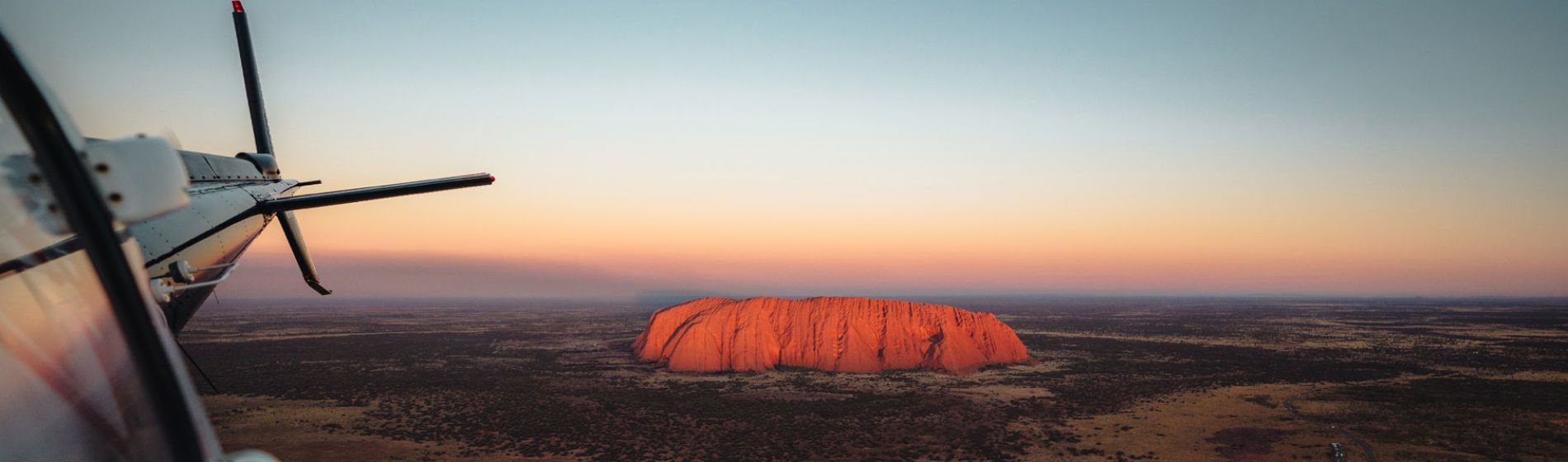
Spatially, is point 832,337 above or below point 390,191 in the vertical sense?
below

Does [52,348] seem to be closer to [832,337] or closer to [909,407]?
[909,407]

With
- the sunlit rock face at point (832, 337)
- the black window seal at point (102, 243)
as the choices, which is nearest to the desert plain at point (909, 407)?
the sunlit rock face at point (832, 337)

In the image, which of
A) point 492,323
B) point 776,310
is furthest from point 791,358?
point 492,323

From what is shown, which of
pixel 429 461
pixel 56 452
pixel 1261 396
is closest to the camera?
pixel 56 452

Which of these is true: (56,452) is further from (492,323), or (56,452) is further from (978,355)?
(492,323)

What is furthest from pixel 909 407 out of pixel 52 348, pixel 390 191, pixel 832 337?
pixel 52 348

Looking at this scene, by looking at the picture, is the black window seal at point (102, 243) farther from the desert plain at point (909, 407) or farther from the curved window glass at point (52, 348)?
the desert plain at point (909, 407)

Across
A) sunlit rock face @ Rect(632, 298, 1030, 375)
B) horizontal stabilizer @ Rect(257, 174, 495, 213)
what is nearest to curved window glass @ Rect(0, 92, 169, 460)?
horizontal stabilizer @ Rect(257, 174, 495, 213)

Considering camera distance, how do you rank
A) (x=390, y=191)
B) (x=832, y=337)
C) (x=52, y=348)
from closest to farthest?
(x=52, y=348), (x=390, y=191), (x=832, y=337)
